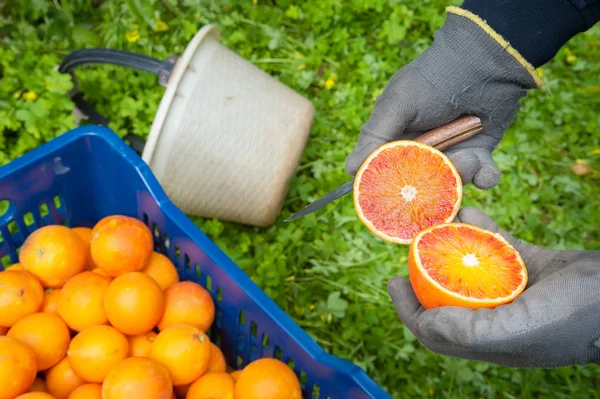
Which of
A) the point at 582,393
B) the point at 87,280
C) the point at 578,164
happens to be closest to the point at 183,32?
the point at 87,280

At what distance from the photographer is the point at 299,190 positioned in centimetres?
248

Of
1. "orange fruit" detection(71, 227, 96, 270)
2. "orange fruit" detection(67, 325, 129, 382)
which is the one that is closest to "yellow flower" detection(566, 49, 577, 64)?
"orange fruit" detection(71, 227, 96, 270)

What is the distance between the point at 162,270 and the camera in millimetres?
1658

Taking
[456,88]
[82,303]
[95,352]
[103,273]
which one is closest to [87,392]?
[95,352]

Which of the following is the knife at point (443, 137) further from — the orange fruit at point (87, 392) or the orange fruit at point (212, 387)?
the orange fruit at point (87, 392)

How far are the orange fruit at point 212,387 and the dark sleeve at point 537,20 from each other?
4.26 ft

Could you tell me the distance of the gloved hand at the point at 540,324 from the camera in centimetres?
122

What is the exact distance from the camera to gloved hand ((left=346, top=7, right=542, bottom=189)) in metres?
1.69

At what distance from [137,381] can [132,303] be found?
215 mm

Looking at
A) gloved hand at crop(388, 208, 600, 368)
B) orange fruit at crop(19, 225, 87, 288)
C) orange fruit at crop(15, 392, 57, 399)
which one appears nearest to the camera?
gloved hand at crop(388, 208, 600, 368)

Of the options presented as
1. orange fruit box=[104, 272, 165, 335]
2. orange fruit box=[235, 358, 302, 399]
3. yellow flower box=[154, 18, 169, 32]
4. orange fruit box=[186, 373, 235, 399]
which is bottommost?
orange fruit box=[186, 373, 235, 399]

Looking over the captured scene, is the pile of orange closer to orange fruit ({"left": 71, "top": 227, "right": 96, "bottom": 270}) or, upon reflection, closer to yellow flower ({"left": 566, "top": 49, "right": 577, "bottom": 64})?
orange fruit ({"left": 71, "top": 227, "right": 96, "bottom": 270})

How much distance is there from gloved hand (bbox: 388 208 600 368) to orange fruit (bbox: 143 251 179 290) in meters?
0.78

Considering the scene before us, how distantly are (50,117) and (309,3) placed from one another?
57.7 inches
